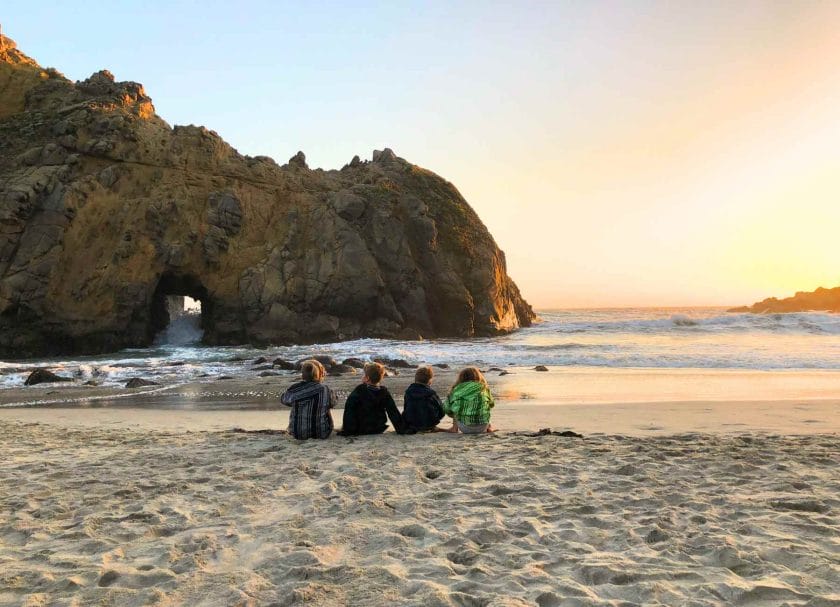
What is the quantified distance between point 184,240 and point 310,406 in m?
29.7

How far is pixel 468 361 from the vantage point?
22875mm

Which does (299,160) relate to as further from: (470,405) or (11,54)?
(470,405)

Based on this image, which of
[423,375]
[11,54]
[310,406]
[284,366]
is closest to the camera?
[310,406]

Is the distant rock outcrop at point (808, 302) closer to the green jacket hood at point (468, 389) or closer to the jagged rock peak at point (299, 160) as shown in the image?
the jagged rock peak at point (299, 160)

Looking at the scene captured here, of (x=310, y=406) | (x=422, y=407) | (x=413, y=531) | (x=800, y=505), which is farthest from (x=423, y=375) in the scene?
(x=800, y=505)

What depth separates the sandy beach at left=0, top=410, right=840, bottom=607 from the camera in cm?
306

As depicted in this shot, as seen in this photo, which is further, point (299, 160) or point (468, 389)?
point (299, 160)

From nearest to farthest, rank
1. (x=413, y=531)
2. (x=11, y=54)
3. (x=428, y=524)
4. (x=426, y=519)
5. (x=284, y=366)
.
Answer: (x=413, y=531)
(x=428, y=524)
(x=426, y=519)
(x=284, y=366)
(x=11, y=54)

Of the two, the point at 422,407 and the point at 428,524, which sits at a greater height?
the point at 422,407

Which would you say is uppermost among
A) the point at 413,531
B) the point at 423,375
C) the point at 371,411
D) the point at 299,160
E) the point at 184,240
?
the point at 299,160

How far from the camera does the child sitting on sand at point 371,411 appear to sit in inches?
311

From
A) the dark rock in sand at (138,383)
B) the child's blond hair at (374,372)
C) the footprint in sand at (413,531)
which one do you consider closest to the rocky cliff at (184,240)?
the dark rock in sand at (138,383)

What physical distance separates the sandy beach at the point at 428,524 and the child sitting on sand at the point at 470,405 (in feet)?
2.87

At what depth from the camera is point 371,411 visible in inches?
313
